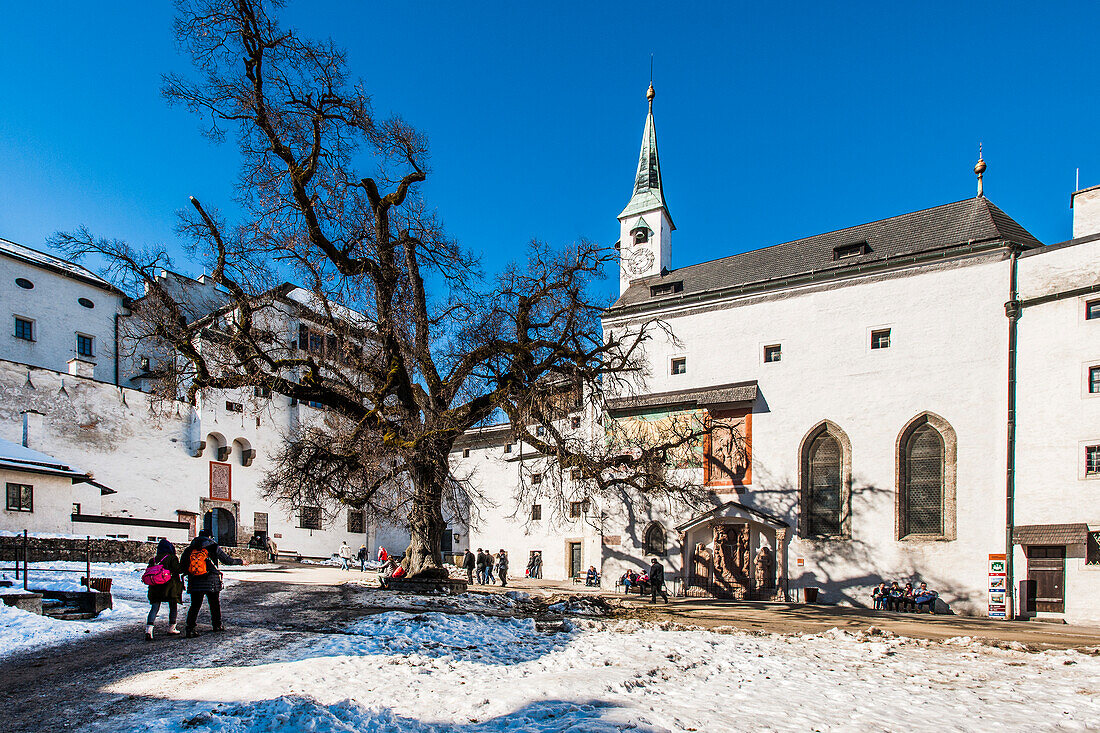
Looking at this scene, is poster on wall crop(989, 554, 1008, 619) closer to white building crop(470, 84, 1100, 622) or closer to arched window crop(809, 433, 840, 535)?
white building crop(470, 84, 1100, 622)

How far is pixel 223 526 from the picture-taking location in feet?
123

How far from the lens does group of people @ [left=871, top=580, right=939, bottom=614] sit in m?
23.8

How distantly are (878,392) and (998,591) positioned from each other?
7.29 meters

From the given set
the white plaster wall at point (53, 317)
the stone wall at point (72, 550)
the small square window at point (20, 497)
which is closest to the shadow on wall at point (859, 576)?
the stone wall at point (72, 550)

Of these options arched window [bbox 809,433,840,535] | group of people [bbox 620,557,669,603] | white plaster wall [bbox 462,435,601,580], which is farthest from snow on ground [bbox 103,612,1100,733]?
white plaster wall [bbox 462,435,601,580]

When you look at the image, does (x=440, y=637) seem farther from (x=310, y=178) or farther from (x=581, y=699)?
(x=310, y=178)

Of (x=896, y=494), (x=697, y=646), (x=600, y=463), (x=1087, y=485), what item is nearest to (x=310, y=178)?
(x=600, y=463)

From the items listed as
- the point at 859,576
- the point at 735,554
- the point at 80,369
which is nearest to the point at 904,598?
the point at 859,576

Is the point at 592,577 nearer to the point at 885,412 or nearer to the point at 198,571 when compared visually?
the point at 885,412

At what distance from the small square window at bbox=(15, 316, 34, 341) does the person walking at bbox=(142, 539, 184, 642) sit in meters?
31.5

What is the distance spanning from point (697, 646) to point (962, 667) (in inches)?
155

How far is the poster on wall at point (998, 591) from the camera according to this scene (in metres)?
22.6

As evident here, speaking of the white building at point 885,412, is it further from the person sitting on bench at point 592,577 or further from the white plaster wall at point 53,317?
the white plaster wall at point 53,317

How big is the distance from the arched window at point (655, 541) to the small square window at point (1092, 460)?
14.2 metres
